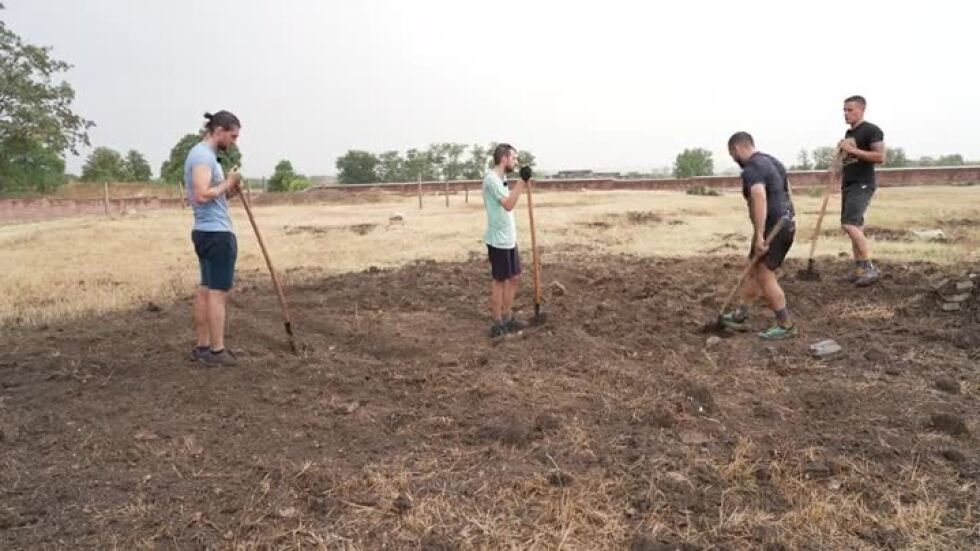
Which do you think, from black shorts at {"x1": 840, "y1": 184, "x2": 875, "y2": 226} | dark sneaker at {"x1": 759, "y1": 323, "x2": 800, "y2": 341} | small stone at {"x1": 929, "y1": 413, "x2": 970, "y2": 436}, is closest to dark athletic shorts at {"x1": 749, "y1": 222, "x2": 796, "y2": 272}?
dark sneaker at {"x1": 759, "y1": 323, "x2": 800, "y2": 341}

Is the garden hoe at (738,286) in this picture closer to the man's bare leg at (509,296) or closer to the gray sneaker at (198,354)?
the man's bare leg at (509,296)

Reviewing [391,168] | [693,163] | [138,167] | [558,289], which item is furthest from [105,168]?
[558,289]

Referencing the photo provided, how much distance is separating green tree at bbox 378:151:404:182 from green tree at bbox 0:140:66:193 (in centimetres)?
3439

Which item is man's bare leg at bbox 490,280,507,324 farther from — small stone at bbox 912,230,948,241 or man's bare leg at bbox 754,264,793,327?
small stone at bbox 912,230,948,241

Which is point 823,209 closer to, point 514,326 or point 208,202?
point 514,326

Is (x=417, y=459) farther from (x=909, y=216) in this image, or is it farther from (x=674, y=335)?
(x=909, y=216)

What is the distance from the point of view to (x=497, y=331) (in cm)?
554

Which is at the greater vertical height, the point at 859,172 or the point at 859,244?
the point at 859,172

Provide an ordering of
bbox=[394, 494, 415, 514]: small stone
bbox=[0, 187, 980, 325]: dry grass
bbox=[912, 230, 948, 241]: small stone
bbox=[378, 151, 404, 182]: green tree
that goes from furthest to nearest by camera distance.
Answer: bbox=[378, 151, 404, 182]: green tree < bbox=[912, 230, 948, 241]: small stone < bbox=[0, 187, 980, 325]: dry grass < bbox=[394, 494, 415, 514]: small stone

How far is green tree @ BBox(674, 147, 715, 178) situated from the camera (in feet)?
172

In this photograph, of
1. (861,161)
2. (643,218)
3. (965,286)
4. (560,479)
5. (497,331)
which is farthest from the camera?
(643,218)

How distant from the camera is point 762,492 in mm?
3027

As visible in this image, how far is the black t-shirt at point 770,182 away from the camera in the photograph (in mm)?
5152

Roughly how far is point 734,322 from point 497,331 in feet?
6.66
